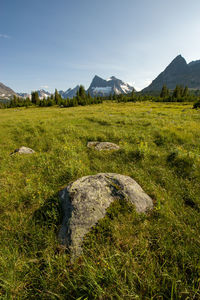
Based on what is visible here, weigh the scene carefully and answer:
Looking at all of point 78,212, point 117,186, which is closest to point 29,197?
point 78,212

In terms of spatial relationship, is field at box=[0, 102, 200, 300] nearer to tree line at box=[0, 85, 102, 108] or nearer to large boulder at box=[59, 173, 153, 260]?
large boulder at box=[59, 173, 153, 260]

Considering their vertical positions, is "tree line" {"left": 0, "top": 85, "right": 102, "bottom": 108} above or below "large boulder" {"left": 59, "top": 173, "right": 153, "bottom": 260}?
above

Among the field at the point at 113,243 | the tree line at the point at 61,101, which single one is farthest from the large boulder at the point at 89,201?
the tree line at the point at 61,101

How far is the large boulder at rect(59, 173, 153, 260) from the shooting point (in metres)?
2.49

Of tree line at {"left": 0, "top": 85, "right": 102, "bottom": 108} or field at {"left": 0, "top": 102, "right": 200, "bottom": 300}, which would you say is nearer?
field at {"left": 0, "top": 102, "right": 200, "bottom": 300}

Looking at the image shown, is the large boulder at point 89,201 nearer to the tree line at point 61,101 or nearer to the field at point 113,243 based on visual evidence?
the field at point 113,243

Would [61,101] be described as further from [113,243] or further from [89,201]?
[113,243]

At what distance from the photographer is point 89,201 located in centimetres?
299

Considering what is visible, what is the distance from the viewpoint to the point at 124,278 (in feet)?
5.86

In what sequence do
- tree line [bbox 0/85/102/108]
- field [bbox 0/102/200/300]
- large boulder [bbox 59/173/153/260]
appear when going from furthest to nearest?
tree line [bbox 0/85/102/108] < large boulder [bbox 59/173/153/260] < field [bbox 0/102/200/300]

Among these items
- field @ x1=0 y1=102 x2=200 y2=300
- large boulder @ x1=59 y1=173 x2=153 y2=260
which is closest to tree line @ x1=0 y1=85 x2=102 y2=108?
field @ x1=0 y1=102 x2=200 y2=300

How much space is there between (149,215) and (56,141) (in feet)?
24.8

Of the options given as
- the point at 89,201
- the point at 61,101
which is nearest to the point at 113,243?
the point at 89,201

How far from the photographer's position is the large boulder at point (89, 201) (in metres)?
2.49
